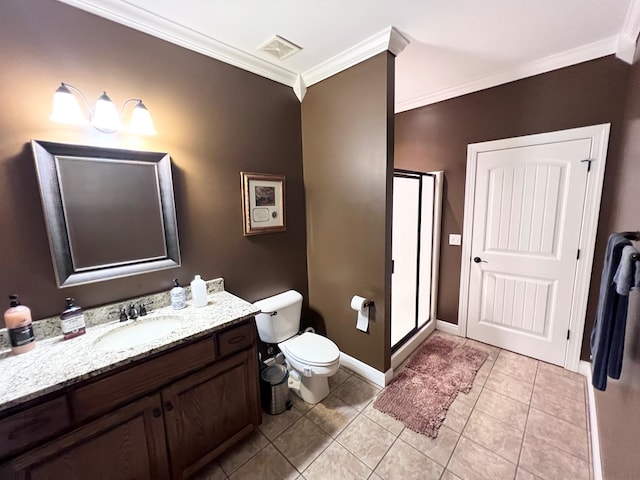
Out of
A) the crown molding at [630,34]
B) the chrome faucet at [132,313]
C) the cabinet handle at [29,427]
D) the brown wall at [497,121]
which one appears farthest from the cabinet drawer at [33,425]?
the crown molding at [630,34]

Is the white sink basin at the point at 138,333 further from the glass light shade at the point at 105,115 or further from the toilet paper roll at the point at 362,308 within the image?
the toilet paper roll at the point at 362,308

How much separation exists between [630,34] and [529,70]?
1.79ft

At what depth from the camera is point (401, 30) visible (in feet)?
5.51

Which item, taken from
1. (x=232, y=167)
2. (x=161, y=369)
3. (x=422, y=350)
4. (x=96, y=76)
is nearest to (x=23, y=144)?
(x=96, y=76)

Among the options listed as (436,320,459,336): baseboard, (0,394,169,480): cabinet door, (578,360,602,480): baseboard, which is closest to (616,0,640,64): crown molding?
(578,360,602,480): baseboard

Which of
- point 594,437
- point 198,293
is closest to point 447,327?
point 594,437

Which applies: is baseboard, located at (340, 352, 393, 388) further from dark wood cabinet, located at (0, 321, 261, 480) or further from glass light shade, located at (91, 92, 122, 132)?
glass light shade, located at (91, 92, 122, 132)

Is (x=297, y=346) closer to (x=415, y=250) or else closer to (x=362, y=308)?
(x=362, y=308)

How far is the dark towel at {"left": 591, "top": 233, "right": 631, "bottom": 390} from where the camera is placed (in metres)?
1.01

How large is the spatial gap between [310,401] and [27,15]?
8.73 feet

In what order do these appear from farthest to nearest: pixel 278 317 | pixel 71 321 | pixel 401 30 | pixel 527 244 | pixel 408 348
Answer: pixel 408 348
pixel 527 244
pixel 278 317
pixel 401 30
pixel 71 321

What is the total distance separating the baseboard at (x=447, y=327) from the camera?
2839mm

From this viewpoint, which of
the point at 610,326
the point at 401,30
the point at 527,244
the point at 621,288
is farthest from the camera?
the point at 527,244

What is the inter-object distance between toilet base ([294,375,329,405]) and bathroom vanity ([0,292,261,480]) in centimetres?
40
